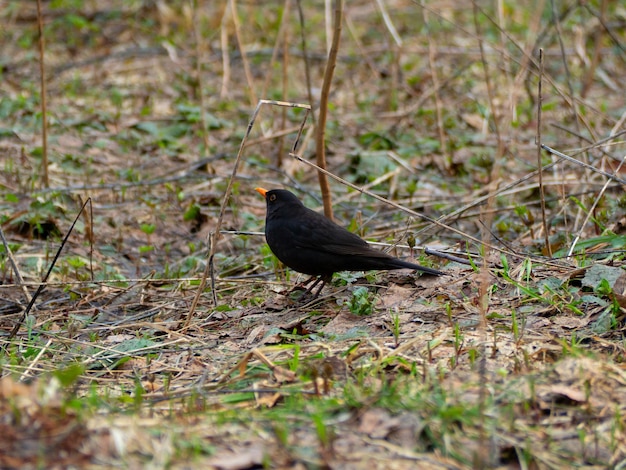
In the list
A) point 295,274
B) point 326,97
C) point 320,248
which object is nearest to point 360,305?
point 320,248

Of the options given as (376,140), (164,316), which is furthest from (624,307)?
(376,140)

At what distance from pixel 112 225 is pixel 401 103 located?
3.87 m

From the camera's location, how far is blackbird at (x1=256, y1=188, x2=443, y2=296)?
4.38 m

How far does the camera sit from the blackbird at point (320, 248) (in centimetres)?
438

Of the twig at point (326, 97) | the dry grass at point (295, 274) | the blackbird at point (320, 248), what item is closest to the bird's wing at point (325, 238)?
the blackbird at point (320, 248)

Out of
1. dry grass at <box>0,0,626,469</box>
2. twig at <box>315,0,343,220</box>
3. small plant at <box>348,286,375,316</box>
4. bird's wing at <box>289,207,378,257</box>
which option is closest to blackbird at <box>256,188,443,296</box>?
bird's wing at <box>289,207,378,257</box>

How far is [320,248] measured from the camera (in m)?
4.49

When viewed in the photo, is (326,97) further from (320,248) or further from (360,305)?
(360,305)

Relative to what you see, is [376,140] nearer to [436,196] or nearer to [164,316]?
[436,196]

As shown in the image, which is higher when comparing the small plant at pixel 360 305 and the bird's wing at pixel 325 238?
the bird's wing at pixel 325 238

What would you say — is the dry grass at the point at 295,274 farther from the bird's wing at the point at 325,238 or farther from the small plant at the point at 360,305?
the bird's wing at the point at 325,238

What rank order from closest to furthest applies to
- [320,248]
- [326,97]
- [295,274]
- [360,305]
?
1. [360,305]
2. [320,248]
3. [326,97]
4. [295,274]

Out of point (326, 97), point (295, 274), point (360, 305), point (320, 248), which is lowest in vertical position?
point (295, 274)

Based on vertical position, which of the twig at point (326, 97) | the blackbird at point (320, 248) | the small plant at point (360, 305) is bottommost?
the small plant at point (360, 305)
